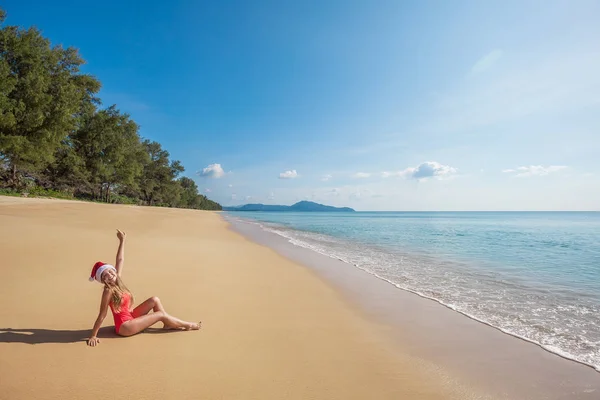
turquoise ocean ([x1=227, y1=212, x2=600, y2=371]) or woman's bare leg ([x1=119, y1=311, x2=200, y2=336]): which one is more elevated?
woman's bare leg ([x1=119, y1=311, x2=200, y2=336])

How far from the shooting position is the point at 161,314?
395 cm

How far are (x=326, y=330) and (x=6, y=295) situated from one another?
17.7 ft

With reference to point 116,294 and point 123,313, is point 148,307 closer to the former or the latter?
point 123,313

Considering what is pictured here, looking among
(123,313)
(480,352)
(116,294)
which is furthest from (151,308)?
(480,352)

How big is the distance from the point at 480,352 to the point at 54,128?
36.2 meters

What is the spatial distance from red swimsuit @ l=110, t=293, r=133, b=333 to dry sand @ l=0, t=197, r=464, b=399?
0.21 meters

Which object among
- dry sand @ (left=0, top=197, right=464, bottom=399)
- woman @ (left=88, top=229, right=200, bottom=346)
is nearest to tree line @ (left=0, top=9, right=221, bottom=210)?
dry sand @ (left=0, top=197, right=464, bottom=399)

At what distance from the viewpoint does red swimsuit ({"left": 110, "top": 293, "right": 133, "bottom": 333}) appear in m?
3.80

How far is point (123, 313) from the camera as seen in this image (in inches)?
151

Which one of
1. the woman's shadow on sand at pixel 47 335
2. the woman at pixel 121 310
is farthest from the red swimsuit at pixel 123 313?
the woman's shadow on sand at pixel 47 335

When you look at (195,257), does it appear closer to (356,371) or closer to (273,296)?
(273,296)

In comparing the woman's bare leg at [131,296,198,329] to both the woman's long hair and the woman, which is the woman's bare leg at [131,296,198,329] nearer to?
the woman

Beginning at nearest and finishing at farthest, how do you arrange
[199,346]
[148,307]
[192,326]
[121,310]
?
1. [199,346]
2. [121,310]
3. [148,307]
4. [192,326]

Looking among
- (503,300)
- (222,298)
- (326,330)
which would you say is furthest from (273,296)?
(503,300)
